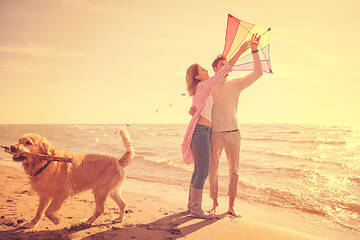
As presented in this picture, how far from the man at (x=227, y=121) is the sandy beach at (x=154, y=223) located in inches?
24.9

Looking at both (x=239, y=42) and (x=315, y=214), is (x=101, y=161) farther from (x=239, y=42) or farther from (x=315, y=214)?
(x=315, y=214)

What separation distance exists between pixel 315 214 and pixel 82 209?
4.27m

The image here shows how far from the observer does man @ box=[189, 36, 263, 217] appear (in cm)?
412

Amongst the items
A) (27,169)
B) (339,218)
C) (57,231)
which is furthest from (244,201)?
(27,169)


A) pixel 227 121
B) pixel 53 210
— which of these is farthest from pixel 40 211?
pixel 227 121

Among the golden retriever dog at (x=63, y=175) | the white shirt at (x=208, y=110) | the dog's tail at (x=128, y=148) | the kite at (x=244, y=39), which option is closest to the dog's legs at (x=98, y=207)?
the golden retriever dog at (x=63, y=175)

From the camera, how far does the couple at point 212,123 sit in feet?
12.9

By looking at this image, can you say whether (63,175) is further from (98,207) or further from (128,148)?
(128,148)

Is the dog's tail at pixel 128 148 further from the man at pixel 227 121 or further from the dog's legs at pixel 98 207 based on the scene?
the man at pixel 227 121

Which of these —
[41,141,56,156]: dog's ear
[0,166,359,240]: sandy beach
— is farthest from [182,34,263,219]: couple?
[41,141,56,156]: dog's ear

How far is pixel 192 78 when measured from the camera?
4035mm

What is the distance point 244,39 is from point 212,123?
1562 mm

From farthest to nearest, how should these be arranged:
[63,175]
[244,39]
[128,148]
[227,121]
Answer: [244,39] < [227,121] < [128,148] < [63,175]

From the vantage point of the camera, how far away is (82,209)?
436 cm
